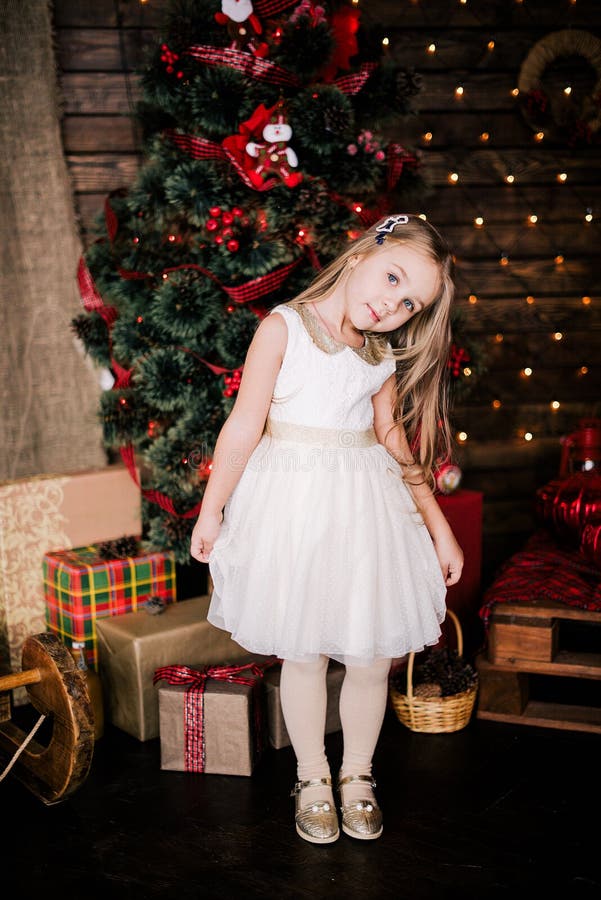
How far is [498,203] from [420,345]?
1.42 metres

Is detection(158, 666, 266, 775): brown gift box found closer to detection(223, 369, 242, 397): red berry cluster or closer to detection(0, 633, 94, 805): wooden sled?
detection(0, 633, 94, 805): wooden sled

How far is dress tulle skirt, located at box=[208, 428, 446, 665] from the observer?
169 centimetres

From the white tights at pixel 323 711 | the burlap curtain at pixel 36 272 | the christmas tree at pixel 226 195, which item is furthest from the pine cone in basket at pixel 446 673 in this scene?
the burlap curtain at pixel 36 272

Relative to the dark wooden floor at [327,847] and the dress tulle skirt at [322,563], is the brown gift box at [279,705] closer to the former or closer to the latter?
the dark wooden floor at [327,847]

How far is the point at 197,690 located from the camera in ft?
6.66

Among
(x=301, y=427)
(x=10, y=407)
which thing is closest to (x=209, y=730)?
(x=301, y=427)

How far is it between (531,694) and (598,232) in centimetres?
175

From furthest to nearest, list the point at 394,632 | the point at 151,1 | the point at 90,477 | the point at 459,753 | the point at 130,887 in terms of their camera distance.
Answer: the point at 151,1 → the point at 90,477 → the point at 459,753 → the point at 394,632 → the point at 130,887

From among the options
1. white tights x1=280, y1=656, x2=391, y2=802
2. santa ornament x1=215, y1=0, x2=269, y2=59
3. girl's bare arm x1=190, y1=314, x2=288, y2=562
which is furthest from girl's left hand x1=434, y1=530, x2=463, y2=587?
santa ornament x1=215, y1=0, x2=269, y2=59

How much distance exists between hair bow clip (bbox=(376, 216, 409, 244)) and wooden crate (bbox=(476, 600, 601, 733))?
3.53 ft

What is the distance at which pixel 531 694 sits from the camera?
98.0 inches

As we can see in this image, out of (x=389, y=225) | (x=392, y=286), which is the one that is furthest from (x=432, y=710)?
(x=389, y=225)

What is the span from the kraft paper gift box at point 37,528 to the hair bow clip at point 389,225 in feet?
3.94

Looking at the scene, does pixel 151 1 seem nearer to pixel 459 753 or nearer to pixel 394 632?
pixel 394 632
